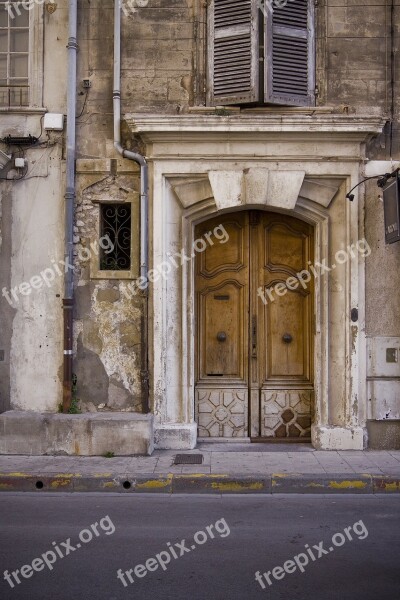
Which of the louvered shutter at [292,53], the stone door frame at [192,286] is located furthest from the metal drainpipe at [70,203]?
the louvered shutter at [292,53]

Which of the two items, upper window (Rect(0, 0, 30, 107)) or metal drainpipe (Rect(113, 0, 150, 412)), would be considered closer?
metal drainpipe (Rect(113, 0, 150, 412))

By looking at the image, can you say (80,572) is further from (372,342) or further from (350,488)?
(372,342)

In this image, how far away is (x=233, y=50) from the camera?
10172 millimetres

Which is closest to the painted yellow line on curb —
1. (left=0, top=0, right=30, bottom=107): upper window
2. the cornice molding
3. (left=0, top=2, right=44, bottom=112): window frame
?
the cornice molding

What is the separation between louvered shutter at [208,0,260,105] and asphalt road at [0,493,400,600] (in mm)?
5409

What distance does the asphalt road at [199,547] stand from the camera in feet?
17.4

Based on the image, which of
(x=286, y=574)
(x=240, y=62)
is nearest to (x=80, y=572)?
(x=286, y=574)

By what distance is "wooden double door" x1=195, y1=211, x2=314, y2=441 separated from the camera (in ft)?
34.4

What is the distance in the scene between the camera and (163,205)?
33.0 feet

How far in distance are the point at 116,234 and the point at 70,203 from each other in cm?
78

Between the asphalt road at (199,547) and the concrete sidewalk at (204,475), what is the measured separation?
0.79 ft

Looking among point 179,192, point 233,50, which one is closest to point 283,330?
point 179,192

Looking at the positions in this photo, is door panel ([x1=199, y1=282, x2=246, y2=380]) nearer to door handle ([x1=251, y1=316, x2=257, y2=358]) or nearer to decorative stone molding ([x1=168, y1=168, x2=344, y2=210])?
door handle ([x1=251, y1=316, x2=257, y2=358])

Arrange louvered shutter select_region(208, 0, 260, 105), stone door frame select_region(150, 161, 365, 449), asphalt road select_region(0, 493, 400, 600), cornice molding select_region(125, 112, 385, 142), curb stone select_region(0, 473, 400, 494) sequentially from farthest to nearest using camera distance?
louvered shutter select_region(208, 0, 260, 105), stone door frame select_region(150, 161, 365, 449), cornice molding select_region(125, 112, 385, 142), curb stone select_region(0, 473, 400, 494), asphalt road select_region(0, 493, 400, 600)
